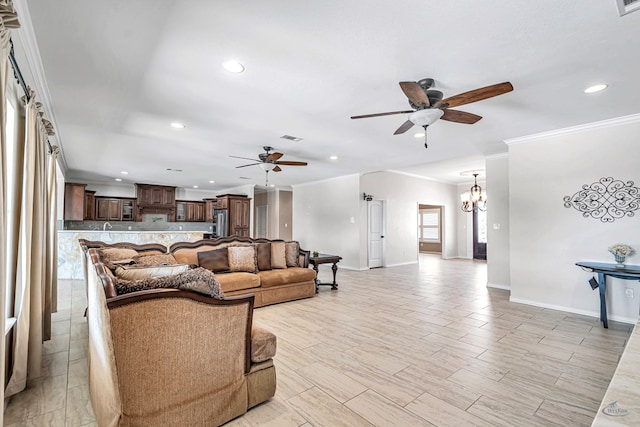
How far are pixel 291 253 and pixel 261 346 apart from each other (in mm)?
3271

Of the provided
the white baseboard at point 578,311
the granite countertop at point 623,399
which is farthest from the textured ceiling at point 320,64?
the white baseboard at point 578,311

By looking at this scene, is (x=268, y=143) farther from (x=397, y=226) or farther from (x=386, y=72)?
(x=397, y=226)

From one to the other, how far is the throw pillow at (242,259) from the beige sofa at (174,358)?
2671 millimetres

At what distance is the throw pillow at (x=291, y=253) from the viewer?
5.30 metres

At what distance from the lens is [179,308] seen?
1.71 metres

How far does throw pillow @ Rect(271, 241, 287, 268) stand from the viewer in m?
5.13

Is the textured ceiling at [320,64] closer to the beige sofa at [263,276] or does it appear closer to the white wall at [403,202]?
the beige sofa at [263,276]

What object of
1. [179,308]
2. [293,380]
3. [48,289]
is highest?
[179,308]

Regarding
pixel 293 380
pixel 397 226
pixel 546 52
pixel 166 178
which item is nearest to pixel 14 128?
pixel 293 380

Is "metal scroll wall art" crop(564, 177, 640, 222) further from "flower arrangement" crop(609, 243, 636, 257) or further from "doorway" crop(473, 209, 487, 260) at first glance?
"doorway" crop(473, 209, 487, 260)

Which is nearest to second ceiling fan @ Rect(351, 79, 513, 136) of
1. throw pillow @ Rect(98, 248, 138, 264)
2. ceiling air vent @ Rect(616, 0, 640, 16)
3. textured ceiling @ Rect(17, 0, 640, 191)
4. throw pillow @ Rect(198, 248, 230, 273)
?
textured ceiling @ Rect(17, 0, 640, 191)

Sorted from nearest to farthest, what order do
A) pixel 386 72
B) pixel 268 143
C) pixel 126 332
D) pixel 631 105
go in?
pixel 126 332
pixel 386 72
pixel 631 105
pixel 268 143

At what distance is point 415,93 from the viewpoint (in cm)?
254

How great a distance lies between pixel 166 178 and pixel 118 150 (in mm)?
3290
